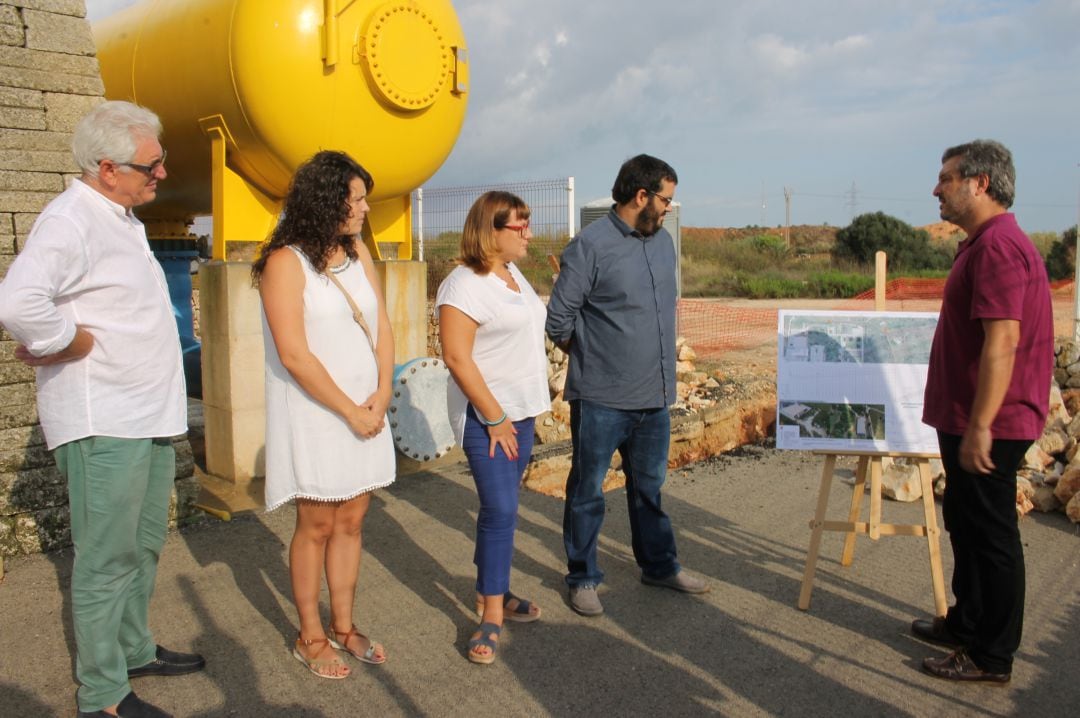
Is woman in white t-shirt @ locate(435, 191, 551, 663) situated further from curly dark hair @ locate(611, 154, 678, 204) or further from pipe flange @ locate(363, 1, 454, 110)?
pipe flange @ locate(363, 1, 454, 110)

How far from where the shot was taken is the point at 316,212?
308cm

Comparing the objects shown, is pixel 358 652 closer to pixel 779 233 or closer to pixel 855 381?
pixel 855 381

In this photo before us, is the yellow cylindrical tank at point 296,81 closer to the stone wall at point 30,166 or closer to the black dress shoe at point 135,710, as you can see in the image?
the stone wall at point 30,166

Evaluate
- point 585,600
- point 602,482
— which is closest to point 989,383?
point 602,482

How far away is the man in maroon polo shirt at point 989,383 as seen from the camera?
3.08 m

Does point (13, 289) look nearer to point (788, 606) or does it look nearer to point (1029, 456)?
point (788, 606)

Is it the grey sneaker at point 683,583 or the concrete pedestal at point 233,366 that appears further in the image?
the concrete pedestal at point 233,366

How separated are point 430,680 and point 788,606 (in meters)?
1.71

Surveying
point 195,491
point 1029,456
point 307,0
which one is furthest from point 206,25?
point 1029,456

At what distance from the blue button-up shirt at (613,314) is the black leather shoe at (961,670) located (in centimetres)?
149

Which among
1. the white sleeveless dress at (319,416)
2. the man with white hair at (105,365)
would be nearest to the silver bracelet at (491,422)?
the white sleeveless dress at (319,416)

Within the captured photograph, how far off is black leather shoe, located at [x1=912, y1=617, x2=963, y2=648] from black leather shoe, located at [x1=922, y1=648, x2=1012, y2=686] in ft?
0.80

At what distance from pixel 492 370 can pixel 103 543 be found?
1.50m

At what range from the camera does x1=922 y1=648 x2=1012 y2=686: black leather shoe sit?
3271 mm
